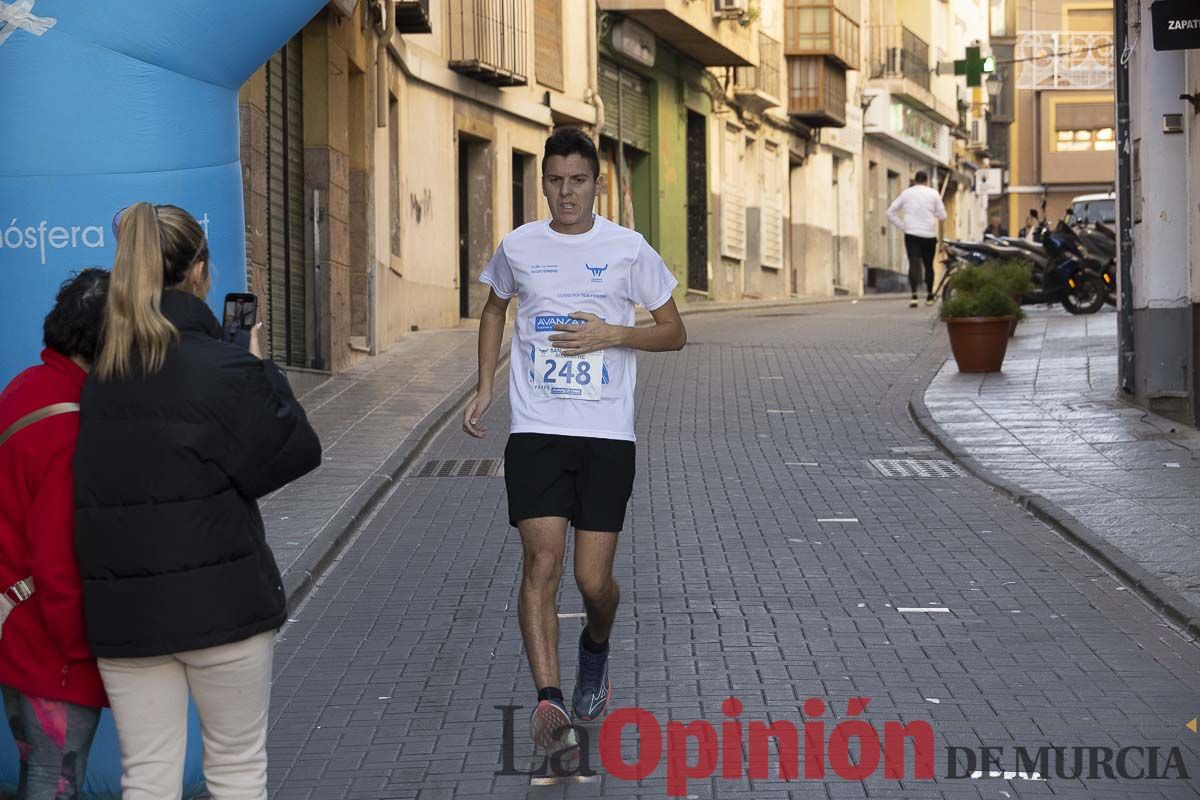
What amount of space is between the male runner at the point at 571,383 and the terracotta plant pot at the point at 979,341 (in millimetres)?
12131

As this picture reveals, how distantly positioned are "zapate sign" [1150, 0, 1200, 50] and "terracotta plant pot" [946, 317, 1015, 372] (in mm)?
6008

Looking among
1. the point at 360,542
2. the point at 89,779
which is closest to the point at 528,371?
the point at 89,779

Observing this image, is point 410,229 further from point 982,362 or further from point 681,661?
point 681,661

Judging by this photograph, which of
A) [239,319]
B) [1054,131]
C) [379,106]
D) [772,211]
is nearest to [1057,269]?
[379,106]

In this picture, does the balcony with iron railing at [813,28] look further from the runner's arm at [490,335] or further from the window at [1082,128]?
the runner's arm at [490,335]

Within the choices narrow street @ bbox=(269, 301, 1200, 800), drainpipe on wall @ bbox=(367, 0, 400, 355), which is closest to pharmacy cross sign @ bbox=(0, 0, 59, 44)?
narrow street @ bbox=(269, 301, 1200, 800)

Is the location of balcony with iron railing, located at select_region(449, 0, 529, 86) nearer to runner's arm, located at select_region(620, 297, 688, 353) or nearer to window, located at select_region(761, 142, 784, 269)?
window, located at select_region(761, 142, 784, 269)

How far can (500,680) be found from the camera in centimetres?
698

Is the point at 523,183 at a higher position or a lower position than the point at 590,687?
higher

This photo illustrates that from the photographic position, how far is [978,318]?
57.7ft

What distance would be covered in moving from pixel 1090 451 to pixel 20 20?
9.08 metres

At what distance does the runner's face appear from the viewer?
5.84 meters

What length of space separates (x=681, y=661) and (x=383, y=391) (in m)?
9.86

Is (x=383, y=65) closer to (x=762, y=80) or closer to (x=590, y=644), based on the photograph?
(x=590, y=644)
